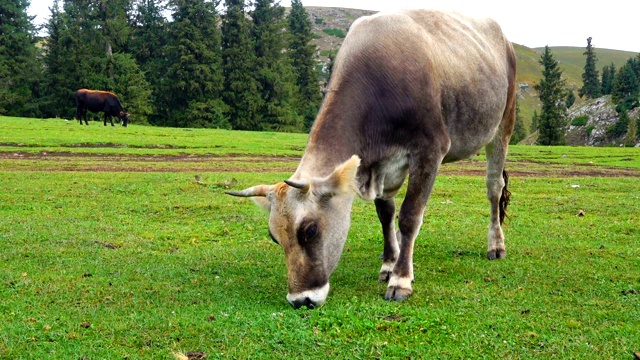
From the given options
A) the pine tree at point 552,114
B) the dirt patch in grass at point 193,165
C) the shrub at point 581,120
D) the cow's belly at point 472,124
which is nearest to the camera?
the cow's belly at point 472,124

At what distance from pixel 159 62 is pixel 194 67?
611 centimetres

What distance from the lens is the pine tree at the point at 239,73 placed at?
6819 centimetres

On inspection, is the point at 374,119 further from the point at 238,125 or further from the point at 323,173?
the point at 238,125

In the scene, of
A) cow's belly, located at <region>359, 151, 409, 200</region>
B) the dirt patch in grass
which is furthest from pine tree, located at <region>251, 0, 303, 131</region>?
cow's belly, located at <region>359, 151, 409, 200</region>

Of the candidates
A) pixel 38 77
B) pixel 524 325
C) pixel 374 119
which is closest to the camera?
pixel 524 325

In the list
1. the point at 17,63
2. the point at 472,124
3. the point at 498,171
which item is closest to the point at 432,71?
the point at 472,124

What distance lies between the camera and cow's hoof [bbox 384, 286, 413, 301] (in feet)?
20.0

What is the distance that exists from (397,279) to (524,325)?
56.3 inches

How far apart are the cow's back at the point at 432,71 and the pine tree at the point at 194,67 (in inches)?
2258

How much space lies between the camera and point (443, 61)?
288 inches

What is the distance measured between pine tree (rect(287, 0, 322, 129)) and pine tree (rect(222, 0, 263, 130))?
913 centimetres

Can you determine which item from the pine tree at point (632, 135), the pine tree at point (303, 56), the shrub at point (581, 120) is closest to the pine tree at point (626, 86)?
the shrub at point (581, 120)

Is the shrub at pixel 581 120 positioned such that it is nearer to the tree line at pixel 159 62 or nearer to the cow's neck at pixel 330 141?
the tree line at pixel 159 62

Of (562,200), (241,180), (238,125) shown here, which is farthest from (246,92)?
(562,200)
